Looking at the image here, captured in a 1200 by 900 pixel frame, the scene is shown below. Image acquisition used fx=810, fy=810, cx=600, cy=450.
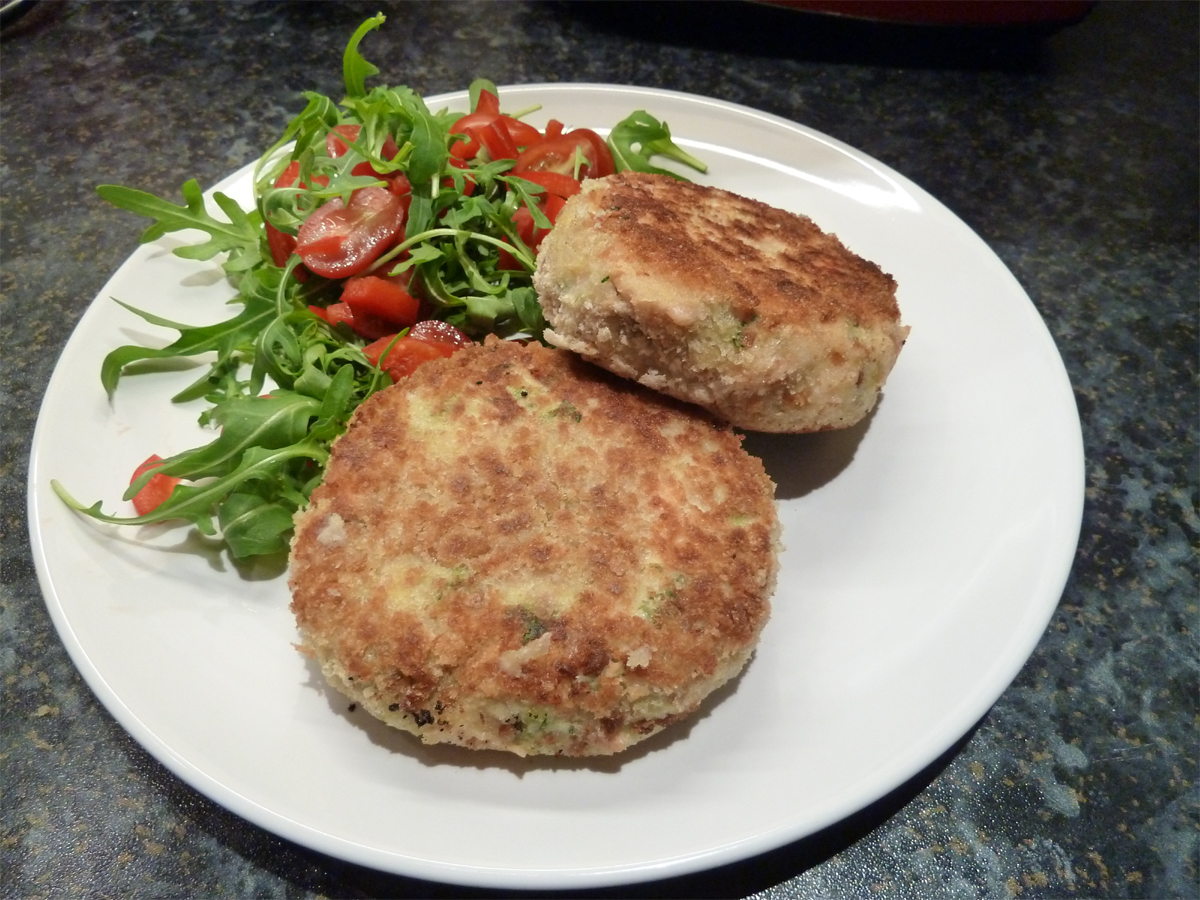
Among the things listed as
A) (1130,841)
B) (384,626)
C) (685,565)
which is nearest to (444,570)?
(384,626)

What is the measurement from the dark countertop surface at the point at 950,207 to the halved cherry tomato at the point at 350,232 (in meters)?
1.08

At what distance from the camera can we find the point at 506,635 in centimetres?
174

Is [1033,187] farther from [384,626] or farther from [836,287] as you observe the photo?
[384,626]

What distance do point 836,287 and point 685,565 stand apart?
91cm

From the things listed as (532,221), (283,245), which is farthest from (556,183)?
(283,245)

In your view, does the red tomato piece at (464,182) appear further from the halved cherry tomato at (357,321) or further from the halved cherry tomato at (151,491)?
the halved cherry tomato at (151,491)

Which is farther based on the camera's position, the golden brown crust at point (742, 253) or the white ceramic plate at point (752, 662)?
the golden brown crust at point (742, 253)

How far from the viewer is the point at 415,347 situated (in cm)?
243

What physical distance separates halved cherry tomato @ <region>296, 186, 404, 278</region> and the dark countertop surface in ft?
3.54

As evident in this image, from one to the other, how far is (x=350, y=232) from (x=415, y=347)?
45 centimetres

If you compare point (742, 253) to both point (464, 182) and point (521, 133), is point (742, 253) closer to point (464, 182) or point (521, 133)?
point (464, 182)

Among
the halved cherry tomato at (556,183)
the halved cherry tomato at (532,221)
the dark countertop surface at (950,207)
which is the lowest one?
the dark countertop surface at (950,207)

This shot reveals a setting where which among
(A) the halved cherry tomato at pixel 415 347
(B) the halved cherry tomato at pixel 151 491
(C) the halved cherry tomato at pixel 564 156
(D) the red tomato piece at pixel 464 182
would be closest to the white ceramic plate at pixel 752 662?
(B) the halved cherry tomato at pixel 151 491

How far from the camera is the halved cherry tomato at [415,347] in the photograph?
2418 mm
